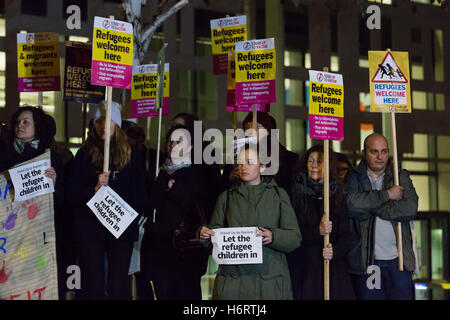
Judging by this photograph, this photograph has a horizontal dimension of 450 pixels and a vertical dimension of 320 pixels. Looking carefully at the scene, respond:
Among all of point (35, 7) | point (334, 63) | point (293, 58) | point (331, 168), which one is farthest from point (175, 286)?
point (334, 63)

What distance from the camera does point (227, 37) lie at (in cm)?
909

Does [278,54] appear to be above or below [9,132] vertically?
above

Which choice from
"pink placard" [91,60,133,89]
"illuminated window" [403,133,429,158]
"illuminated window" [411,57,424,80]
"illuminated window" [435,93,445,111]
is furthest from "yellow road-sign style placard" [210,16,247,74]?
"illuminated window" [435,93,445,111]

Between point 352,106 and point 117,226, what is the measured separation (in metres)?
9.36

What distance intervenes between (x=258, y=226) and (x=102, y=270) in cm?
157

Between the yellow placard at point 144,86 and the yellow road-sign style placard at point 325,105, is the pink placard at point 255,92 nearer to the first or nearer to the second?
the yellow road-sign style placard at point 325,105

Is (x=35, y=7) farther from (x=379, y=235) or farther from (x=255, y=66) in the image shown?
(x=379, y=235)

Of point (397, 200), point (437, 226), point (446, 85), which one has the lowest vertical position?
point (437, 226)

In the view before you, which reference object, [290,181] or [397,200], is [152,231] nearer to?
[290,181]

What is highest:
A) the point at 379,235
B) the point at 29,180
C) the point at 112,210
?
the point at 29,180

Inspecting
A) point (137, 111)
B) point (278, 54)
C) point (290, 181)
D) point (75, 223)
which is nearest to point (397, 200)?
point (290, 181)

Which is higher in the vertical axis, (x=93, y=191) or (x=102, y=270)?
(x=93, y=191)

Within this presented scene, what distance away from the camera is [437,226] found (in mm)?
15688

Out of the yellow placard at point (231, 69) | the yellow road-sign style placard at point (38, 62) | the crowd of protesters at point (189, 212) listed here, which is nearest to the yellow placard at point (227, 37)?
the yellow placard at point (231, 69)
